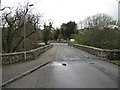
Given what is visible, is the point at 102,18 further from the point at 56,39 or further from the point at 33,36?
the point at 56,39

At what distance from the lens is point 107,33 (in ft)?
172

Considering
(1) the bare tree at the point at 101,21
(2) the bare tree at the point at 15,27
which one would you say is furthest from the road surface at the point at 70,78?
(1) the bare tree at the point at 101,21

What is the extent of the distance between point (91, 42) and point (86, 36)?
11.8ft

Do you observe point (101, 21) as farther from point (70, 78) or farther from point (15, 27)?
point (70, 78)

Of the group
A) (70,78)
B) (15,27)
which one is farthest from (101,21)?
(70,78)

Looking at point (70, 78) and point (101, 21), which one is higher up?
point (101, 21)

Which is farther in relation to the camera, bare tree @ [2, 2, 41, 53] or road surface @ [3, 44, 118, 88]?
bare tree @ [2, 2, 41, 53]

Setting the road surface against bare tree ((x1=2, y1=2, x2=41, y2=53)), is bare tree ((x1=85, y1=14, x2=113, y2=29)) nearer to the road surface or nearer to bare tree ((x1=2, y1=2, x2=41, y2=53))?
bare tree ((x1=2, y1=2, x2=41, y2=53))

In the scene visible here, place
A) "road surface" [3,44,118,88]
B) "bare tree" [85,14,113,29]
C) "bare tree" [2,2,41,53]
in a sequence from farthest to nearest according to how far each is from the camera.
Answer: "bare tree" [85,14,113,29] → "bare tree" [2,2,41,53] → "road surface" [3,44,118,88]

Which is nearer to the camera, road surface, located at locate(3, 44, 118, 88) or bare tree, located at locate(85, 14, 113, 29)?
road surface, located at locate(3, 44, 118, 88)

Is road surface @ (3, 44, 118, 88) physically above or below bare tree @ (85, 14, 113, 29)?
below

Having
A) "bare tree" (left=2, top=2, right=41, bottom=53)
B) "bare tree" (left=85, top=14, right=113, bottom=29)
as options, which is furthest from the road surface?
"bare tree" (left=85, top=14, right=113, bottom=29)

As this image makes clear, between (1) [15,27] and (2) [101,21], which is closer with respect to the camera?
(1) [15,27]

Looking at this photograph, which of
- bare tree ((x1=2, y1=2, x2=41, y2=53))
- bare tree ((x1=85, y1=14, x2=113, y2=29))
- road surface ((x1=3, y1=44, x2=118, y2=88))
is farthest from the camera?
bare tree ((x1=85, y1=14, x2=113, y2=29))
